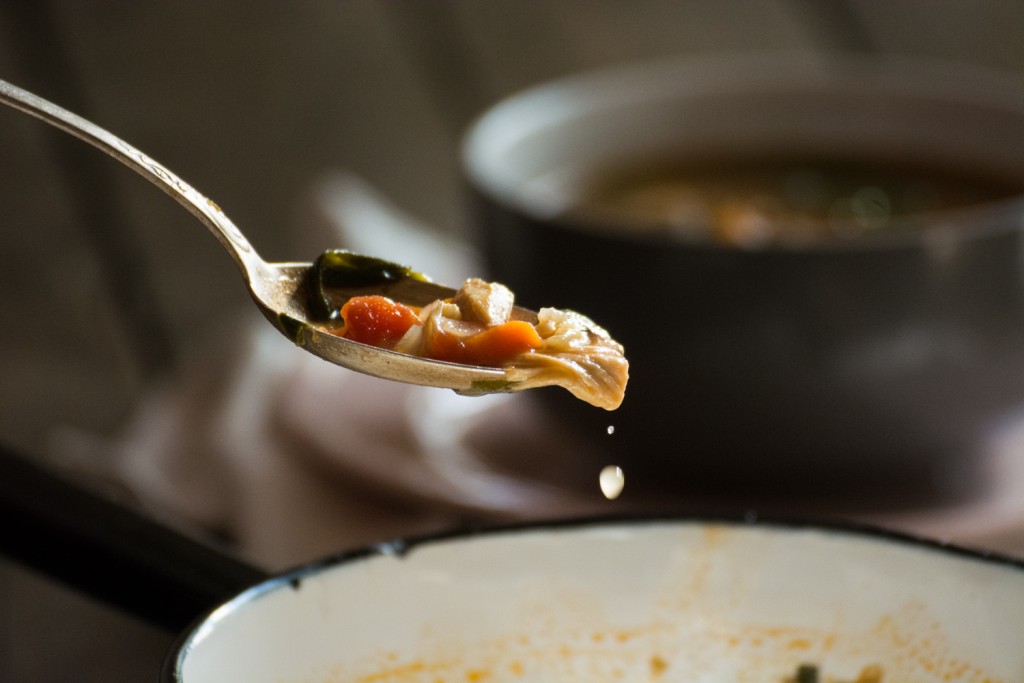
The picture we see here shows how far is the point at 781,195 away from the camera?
127cm

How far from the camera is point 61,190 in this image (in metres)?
2.09

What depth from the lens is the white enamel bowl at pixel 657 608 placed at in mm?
609

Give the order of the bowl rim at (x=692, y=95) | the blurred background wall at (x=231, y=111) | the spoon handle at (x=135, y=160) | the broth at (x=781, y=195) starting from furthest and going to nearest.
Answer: the blurred background wall at (x=231, y=111) < the broth at (x=781, y=195) < the bowl rim at (x=692, y=95) < the spoon handle at (x=135, y=160)

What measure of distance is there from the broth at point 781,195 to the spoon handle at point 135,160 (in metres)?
0.51

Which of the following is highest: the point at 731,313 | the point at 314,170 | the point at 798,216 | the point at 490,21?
the point at 490,21

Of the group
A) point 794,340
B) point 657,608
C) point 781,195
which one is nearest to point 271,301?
point 657,608

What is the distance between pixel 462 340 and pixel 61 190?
1.58 m

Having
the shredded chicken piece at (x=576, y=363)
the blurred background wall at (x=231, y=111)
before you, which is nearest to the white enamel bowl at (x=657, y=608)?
the shredded chicken piece at (x=576, y=363)

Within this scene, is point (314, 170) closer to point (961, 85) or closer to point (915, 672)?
point (961, 85)

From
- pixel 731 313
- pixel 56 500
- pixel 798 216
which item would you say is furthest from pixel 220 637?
pixel 798 216

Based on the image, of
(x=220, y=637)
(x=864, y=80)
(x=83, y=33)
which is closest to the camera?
(x=220, y=637)

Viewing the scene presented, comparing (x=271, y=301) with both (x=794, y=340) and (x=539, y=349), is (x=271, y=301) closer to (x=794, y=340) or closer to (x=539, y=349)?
(x=539, y=349)

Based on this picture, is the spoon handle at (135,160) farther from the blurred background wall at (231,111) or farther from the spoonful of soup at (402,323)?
the blurred background wall at (231,111)

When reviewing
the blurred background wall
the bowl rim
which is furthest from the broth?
the blurred background wall
